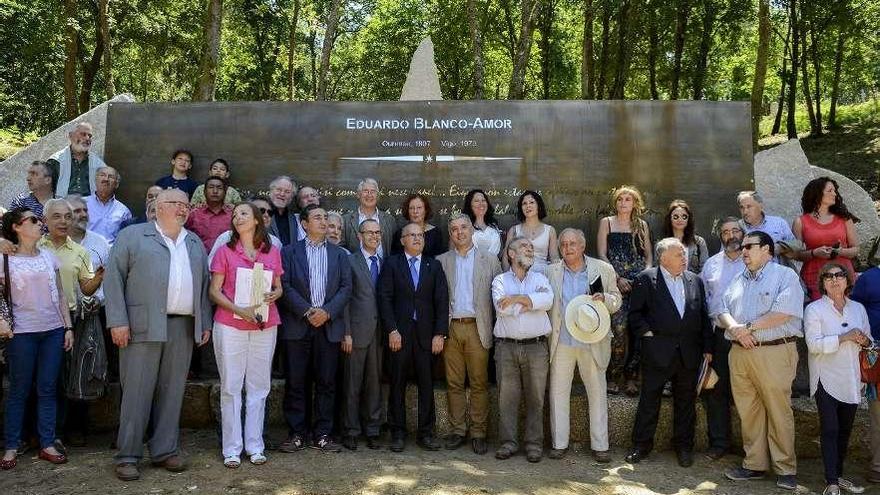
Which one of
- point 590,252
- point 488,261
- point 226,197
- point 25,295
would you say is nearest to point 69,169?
point 226,197

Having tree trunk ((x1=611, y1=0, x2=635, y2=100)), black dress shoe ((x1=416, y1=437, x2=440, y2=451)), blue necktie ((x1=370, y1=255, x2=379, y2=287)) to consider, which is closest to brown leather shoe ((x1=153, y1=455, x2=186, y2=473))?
black dress shoe ((x1=416, y1=437, x2=440, y2=451))

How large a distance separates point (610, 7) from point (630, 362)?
15451 millimetres

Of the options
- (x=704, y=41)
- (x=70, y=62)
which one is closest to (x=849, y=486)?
(x=70, y=62)

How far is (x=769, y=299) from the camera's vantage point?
488 centimetres

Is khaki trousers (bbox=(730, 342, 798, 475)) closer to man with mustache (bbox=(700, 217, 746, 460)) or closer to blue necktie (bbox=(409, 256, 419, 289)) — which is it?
man with mustache (bbox=(700, 217, 746, 460))

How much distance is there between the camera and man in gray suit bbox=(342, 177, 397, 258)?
6.05m

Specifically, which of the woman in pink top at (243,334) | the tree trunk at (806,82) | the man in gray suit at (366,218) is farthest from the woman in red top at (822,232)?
the tree trunk at (806,82)

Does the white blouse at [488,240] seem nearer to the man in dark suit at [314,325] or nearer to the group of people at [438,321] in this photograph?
the group of people at [438,321]

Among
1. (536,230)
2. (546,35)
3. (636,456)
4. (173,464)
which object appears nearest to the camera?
(173,464)

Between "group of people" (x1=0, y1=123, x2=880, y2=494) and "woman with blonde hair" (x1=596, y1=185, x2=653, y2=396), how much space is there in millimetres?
19

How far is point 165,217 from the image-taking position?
4.71m

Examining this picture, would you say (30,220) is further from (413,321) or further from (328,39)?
(328,39)

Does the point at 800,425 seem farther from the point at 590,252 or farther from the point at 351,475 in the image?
the point at 351,475

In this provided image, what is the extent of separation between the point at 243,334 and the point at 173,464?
988mm
